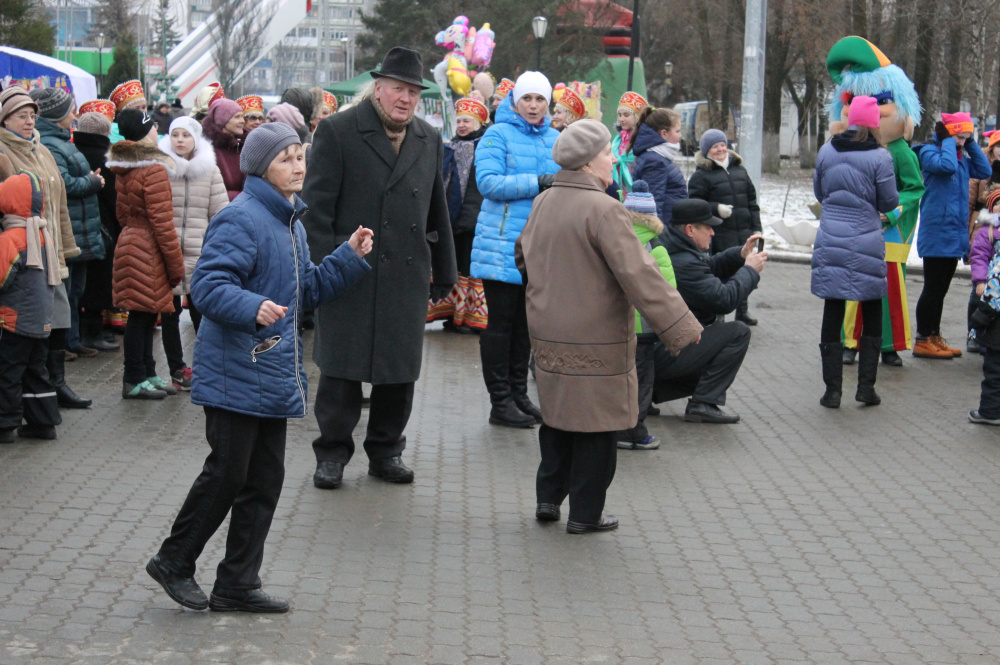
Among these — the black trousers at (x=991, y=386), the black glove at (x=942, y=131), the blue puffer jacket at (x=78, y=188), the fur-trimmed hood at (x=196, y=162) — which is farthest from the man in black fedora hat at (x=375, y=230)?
the black glove at (x=942, y=131)

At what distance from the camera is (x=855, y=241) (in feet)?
27.4

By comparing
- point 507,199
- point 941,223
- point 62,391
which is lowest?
point 62,391

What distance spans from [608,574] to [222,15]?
37392mm

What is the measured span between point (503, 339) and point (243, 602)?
327cm

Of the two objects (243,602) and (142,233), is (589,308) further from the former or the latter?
(142,233)

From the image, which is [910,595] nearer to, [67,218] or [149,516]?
[149,516]

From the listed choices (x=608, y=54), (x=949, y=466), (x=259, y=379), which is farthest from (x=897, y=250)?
(x=608, y=54)

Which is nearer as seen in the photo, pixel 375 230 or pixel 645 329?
pixel 375 230

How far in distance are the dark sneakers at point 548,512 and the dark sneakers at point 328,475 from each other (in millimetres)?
1049

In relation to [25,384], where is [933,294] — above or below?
above

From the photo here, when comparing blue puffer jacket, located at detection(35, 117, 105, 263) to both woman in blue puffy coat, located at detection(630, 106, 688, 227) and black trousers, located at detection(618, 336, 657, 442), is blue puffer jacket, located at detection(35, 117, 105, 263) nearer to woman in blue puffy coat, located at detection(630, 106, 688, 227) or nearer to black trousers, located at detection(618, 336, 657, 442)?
black trousers, located at detection(618, 336, 657, 442)

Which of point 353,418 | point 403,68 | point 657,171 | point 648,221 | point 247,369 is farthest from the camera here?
point 657,171

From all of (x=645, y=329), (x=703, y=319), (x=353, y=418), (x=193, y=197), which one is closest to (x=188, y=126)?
(x=193, y=197)

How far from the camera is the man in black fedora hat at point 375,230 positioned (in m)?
5.89
